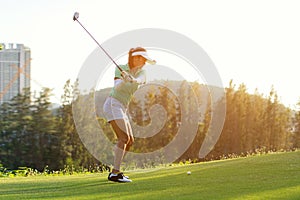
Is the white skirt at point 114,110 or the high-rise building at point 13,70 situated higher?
the high-rise building at point 13,70

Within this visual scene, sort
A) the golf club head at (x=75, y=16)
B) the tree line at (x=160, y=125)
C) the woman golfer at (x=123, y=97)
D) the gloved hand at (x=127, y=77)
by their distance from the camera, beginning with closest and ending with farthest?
the gloved hand at (x=127, y=77)
the woman golfer at (x=123, y=97)
the golf club head at (x=75, y=16)
the tree line at (x=160, y=125)

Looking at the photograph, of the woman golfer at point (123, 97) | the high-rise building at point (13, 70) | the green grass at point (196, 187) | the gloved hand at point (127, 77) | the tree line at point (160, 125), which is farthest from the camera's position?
the high-rise building at point (13, 70)

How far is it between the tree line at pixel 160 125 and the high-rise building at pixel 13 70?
6.30ft

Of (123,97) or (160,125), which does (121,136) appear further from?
(160,125)

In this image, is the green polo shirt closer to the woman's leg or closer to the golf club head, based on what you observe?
the woman's leg

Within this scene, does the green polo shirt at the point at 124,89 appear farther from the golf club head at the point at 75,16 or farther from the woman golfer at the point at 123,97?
the golf club head at the point at 75,16

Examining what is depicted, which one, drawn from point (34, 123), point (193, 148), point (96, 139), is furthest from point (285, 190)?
point (34, 123)

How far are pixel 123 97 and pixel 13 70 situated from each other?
3139cm

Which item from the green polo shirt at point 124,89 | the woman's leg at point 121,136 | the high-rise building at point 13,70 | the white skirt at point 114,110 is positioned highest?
the high-rise building at point 13,70

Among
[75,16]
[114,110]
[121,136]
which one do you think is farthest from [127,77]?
[75,16]

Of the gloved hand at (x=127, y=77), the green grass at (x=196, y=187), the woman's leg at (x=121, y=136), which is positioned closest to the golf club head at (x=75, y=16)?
the gloved hand at (x=127, y=77)

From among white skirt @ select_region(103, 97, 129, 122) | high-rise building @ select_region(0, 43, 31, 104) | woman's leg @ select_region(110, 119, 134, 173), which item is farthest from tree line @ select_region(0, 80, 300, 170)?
white skirt @ select_region(103, 97, 129, 122)

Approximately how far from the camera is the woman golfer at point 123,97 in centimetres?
654

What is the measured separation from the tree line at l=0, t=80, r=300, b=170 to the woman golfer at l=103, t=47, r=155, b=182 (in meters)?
20.8
